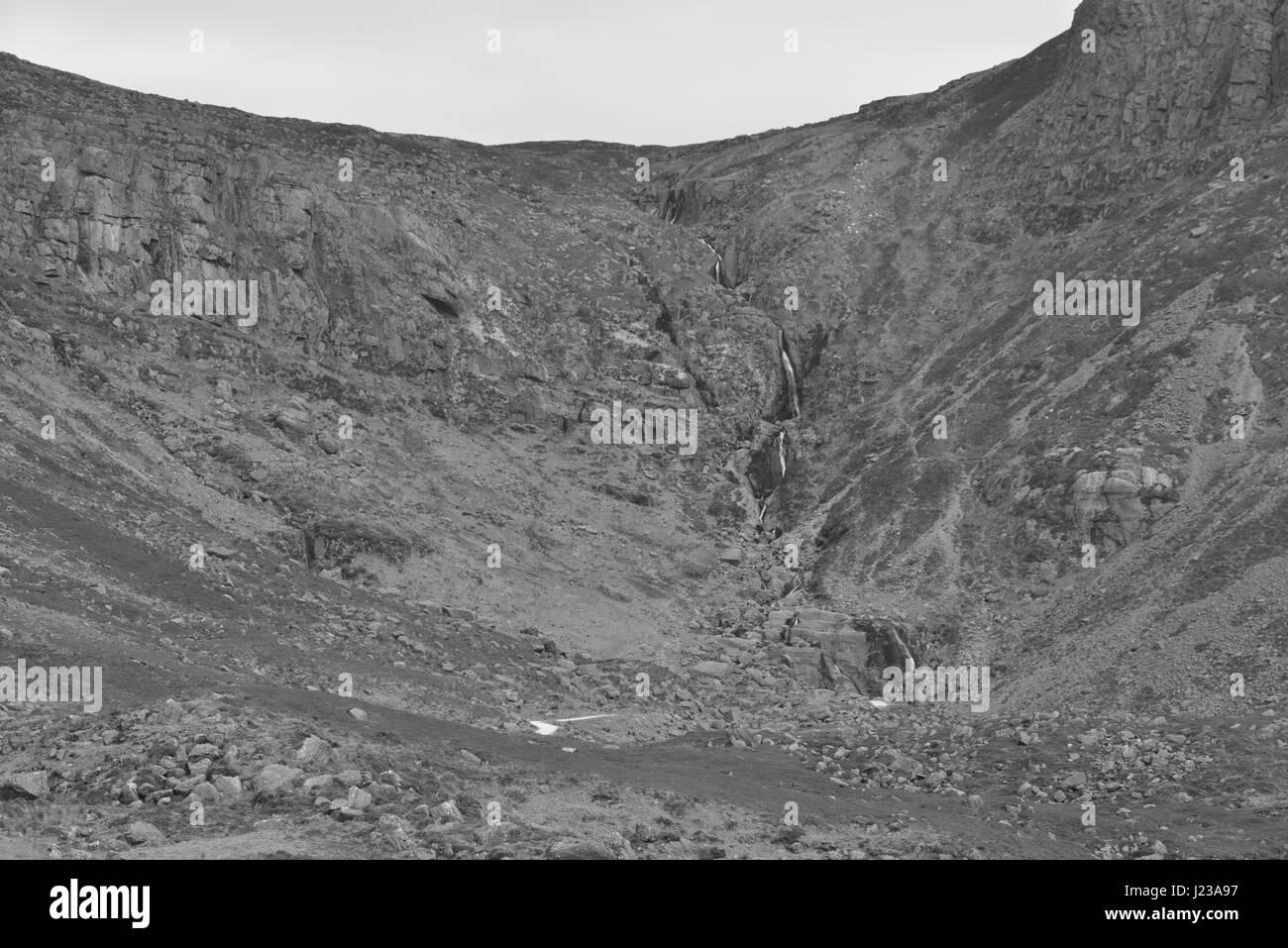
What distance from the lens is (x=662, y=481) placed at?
77562 mm

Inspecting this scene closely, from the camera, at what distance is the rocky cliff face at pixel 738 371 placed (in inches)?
2327

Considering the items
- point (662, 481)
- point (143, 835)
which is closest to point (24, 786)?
point (143, 835)

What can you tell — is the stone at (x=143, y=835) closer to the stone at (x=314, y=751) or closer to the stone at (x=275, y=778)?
the stone at (x=275, y=778)

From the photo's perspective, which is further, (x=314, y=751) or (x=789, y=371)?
(x=789, y=371)

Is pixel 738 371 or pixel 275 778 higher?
pixel 738 371

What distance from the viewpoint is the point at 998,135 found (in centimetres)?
10212

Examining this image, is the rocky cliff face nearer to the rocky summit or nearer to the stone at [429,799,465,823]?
the rocky summit

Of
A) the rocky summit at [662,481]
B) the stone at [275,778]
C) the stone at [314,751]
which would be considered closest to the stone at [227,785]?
the rocky summit at [662,481]

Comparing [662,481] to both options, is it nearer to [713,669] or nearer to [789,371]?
[789,371]

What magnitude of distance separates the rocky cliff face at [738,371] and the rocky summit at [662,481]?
0.31 meters

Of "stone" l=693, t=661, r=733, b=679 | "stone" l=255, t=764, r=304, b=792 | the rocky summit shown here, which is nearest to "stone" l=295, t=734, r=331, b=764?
the rocky summit

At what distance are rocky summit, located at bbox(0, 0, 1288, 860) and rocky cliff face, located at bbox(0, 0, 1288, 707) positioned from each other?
307 millimetres

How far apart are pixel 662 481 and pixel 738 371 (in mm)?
12640

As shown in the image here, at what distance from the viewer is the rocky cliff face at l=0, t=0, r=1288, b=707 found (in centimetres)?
5909
